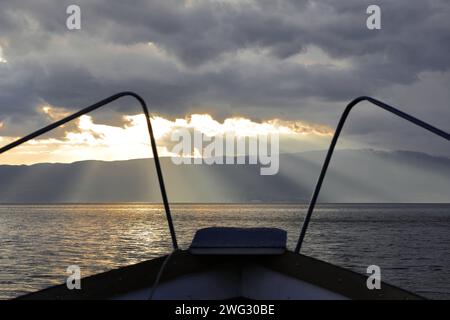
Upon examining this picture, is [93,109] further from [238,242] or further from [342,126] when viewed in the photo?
[342,126]

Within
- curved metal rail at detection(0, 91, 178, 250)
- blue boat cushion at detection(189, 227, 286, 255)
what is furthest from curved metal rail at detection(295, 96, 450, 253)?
curved metal rail at detection(0, 91, 178, 250)

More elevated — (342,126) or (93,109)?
(93,109)

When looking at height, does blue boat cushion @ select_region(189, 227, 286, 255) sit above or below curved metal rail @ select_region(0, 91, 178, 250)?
below

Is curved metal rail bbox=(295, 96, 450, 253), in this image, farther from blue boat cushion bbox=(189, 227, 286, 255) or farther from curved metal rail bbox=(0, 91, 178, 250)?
curved metal rail bbox=(0, 91, 178, 250)

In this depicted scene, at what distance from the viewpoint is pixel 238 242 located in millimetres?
6590

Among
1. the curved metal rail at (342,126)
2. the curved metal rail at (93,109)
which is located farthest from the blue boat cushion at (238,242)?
the curved metal rail at (342,126)

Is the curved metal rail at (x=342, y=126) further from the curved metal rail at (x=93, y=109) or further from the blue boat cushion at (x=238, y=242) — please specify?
the curved metal rail at (x=93, y=109)

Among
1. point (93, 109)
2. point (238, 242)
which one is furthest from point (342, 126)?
point (93, 109)

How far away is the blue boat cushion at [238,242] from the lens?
6.43 metres

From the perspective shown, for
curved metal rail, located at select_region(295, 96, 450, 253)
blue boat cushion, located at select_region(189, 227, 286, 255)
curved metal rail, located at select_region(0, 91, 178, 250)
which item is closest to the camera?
curved metal rail, located at select_region(295, 96, 450, 253)

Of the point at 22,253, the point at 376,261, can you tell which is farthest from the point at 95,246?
the point at 376,261

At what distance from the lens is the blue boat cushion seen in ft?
21.1

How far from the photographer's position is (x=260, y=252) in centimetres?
639
